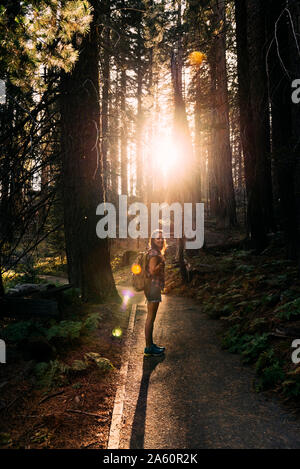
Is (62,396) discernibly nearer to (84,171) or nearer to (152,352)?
(152,352)

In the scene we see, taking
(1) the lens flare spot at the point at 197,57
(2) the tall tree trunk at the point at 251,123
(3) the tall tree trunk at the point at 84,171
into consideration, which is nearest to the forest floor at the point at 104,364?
(3) the tall tree trunk at the point at 84,171

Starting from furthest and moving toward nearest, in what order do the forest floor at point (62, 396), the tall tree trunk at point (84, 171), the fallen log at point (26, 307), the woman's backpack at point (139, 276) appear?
1. the tall tree trunk at point (84, 171)
2. the fallen log at point (26, 307)
3. the woman's backpack at point (139, 276)
4. the forest floor at point (62, 396)

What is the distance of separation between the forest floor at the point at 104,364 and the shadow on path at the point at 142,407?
33 centimetres

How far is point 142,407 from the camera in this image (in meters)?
3.87

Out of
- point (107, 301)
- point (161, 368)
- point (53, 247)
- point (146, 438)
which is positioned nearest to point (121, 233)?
point (53, 247)

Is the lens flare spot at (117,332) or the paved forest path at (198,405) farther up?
the lens flare spot at (117,332)

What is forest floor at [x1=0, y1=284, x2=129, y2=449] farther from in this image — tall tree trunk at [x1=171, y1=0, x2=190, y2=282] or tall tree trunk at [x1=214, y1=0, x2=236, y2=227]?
tall tree trunk at [x1=214, y1=0, x2=236, y2=227]

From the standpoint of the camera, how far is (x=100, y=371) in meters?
4.69

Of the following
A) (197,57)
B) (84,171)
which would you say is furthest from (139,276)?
(197,57)

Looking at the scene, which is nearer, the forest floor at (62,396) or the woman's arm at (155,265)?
the forest floor at (62,396)

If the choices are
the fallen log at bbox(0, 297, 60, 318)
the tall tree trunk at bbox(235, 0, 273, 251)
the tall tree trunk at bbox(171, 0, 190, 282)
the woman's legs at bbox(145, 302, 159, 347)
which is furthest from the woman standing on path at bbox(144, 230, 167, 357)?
the tall tree trunk at bbox(235, 0, 273, 251)

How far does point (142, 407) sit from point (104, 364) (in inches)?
43.7

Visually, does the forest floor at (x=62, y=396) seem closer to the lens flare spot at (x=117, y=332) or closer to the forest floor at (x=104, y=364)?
the forest floor at (x=104, y=364)

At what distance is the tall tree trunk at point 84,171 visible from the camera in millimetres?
7473
